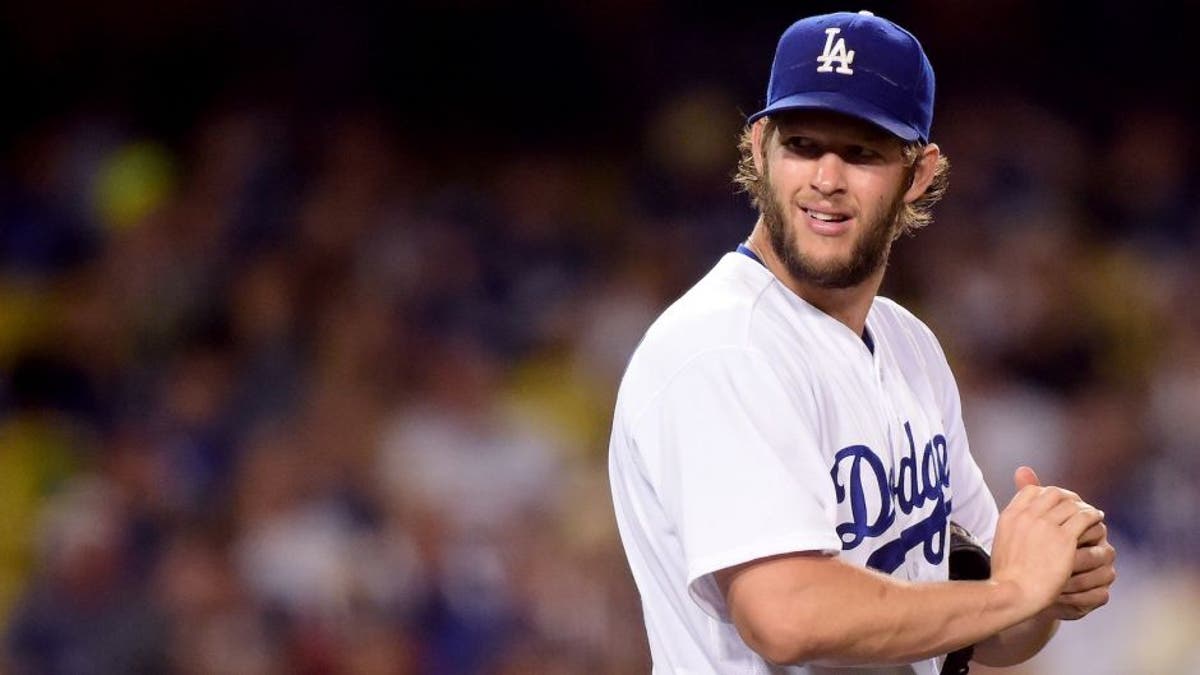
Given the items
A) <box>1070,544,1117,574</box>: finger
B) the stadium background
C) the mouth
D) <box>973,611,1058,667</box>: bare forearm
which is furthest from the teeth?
the stadium background

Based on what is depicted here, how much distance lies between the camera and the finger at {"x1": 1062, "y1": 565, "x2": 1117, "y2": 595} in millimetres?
2139

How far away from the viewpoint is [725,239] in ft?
19.8

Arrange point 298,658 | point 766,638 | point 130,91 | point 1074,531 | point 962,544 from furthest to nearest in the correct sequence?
1. point 130,91
2. point 298,658
3. point 962,544
4. point 1074,531
5. point 766,638

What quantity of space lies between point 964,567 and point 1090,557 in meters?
0.29

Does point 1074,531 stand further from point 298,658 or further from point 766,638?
point 298,658

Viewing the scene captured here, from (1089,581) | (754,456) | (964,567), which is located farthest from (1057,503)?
(754,456)

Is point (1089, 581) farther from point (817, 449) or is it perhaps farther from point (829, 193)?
point (829, 193)

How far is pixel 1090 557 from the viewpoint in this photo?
6.95ft

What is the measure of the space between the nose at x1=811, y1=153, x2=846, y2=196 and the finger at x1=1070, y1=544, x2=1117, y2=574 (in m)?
0.57

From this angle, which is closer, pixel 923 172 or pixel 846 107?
pixel 846 107

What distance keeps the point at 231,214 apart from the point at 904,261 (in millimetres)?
2461

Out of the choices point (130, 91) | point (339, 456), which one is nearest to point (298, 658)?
point (339, 456)

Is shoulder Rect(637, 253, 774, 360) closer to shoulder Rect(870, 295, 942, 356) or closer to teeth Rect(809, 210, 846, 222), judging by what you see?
teeth Rect(809, 210, 846, 222)

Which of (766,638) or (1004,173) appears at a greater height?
(1004,173)
